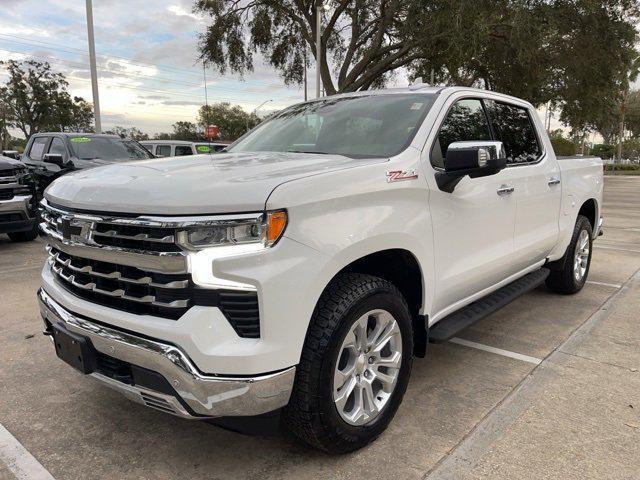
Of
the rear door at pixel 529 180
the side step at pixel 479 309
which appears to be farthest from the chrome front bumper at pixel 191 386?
the rear door at pixel 529 180

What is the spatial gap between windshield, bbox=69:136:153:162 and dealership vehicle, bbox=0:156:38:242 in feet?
6.13

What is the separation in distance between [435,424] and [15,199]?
7.04 metres

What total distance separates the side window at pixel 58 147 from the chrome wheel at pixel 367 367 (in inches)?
343

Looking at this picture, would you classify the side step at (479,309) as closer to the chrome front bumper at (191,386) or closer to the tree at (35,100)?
the chrome front bumper at (191,386)

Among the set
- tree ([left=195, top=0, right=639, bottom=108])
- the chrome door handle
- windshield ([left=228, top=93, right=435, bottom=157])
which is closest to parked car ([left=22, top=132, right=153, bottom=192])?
windshield ([left=228, top=93, right=435, bottom=157])

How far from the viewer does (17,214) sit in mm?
7641

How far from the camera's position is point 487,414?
9.74 feet

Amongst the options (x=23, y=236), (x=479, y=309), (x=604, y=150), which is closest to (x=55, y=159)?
(x=23, y=236)

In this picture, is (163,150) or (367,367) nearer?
(367,367)

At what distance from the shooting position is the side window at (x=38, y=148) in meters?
10.2

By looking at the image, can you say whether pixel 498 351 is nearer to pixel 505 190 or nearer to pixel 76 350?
pixel 505 190

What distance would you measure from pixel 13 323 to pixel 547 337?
4399 mm

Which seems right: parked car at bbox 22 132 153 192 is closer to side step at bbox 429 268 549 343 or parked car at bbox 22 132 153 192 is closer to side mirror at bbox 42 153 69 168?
side mirror at bbox 42 153 69 168

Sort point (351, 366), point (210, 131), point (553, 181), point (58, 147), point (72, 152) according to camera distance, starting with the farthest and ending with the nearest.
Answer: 1. point (210, 131)
2. point (58, 147)
3. point (72, 152)
4. point (553, 181)
5. point (351, 366)
